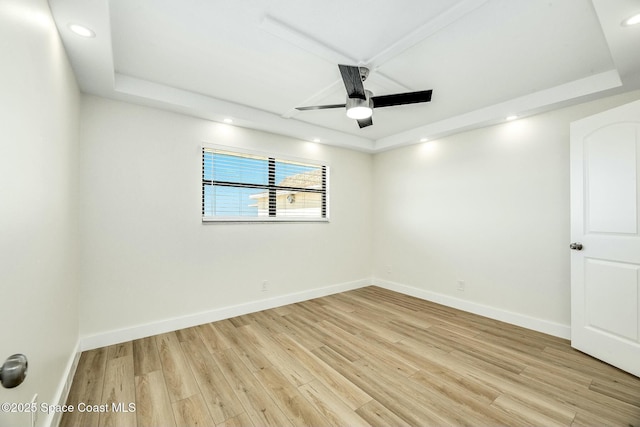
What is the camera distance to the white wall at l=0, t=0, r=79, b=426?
1.06 metres

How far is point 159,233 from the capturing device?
2.94 meters

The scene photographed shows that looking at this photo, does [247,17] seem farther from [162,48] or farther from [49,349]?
[49,349]

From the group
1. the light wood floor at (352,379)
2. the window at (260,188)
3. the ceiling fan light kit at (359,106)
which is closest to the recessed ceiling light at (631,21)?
the ceiling fan light kit at (359,106)

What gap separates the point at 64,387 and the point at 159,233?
1460 millimetres

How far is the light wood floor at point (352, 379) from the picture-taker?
1743 millimetres

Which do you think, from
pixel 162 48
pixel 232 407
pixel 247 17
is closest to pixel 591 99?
pixel 247 17

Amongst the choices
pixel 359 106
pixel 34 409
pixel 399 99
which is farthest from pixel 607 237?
pixel 34 409

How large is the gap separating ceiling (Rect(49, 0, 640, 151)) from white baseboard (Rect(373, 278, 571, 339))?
2.34 meters

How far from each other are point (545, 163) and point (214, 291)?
4080mm

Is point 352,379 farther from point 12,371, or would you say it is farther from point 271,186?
point 271,186

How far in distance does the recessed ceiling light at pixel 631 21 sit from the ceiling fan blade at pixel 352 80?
1.66 meters

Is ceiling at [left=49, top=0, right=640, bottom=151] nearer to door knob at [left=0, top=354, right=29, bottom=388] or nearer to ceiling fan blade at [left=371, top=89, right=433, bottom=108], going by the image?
ceiling fan blade at [left=371, top=89, right=433, bottom=108]

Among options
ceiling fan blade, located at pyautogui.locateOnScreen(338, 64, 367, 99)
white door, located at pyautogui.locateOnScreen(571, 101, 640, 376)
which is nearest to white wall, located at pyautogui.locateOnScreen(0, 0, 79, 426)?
ceiling fan blade, located at pyautogui.locateOnScreen(338, 64, 367, 99)

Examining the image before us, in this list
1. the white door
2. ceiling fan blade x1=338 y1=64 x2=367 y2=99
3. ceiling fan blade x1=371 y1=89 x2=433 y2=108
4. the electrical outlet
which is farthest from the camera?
ceiling fan blade x1=371 y1=89 x2=433 y2=108
